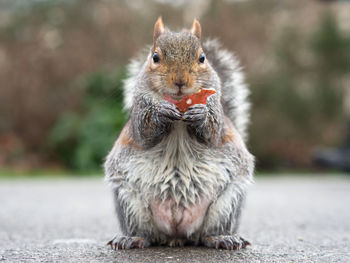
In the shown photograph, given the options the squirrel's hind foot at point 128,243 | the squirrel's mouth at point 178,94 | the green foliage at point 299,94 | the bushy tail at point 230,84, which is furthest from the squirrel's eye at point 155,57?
the green foliage at point 299,94

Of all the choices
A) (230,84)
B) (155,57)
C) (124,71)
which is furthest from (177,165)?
(124,71)

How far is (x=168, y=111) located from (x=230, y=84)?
3.39 feet

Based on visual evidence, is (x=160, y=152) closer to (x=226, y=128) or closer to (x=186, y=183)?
(x=186, y=183)

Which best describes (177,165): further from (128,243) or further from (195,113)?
(128,243)

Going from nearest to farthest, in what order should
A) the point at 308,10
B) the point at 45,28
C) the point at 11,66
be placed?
the point at 11,66, the point at 45,28, the point at 308,10

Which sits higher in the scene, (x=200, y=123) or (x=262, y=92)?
(x=262, y=92)

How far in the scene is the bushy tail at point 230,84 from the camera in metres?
3.44

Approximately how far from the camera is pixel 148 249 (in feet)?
9.21

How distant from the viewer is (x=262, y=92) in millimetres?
14023

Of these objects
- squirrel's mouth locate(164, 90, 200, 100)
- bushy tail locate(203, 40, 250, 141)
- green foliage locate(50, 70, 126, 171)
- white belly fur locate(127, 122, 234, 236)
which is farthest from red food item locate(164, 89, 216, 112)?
green foliage locate(50, 70, 126, 171)

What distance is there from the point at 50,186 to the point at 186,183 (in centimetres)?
597

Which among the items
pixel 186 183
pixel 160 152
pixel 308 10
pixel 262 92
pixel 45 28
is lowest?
pixel 186 183

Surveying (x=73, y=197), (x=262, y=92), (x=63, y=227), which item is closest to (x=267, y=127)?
(x=262, y=92)

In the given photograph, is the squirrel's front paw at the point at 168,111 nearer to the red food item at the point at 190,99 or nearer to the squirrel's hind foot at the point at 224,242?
the red food item at the point at 190,99
